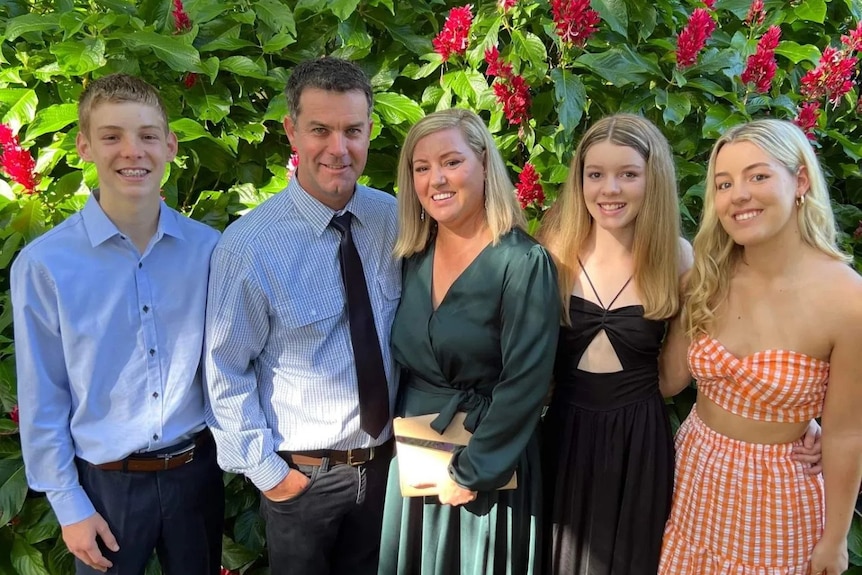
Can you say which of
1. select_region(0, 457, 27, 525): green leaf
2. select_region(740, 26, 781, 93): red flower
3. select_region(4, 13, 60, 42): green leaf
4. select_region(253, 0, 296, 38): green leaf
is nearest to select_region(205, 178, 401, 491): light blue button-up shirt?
select_region(253, 0, 296, 38): green leaf

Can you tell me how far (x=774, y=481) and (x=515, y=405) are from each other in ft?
2.24

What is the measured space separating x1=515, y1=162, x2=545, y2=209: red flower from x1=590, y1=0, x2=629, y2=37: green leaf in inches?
20.3

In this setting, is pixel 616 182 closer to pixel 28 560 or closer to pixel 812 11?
pixel 812 11

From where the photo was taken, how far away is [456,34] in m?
2.18

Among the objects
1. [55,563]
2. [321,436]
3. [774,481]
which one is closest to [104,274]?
[321,436]

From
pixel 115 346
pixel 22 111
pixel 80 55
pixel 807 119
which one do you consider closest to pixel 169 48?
pixel 80 55

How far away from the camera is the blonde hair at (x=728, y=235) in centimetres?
160

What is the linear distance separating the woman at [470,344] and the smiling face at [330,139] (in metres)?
0.14

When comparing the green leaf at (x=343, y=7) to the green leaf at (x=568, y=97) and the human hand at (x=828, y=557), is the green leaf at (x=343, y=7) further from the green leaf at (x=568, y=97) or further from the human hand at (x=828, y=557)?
the human hand at (x=828, y=557)

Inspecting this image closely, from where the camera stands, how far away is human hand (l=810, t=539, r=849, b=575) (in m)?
1.64

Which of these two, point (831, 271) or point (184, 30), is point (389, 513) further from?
point (184, 30)

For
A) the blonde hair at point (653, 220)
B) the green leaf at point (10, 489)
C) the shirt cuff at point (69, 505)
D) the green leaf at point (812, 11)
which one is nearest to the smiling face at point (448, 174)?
the blonde hair at point (653, 220)

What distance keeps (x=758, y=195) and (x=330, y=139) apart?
1.06 m

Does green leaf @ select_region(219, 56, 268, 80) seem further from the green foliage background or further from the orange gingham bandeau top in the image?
the orange gingham bandeau top
